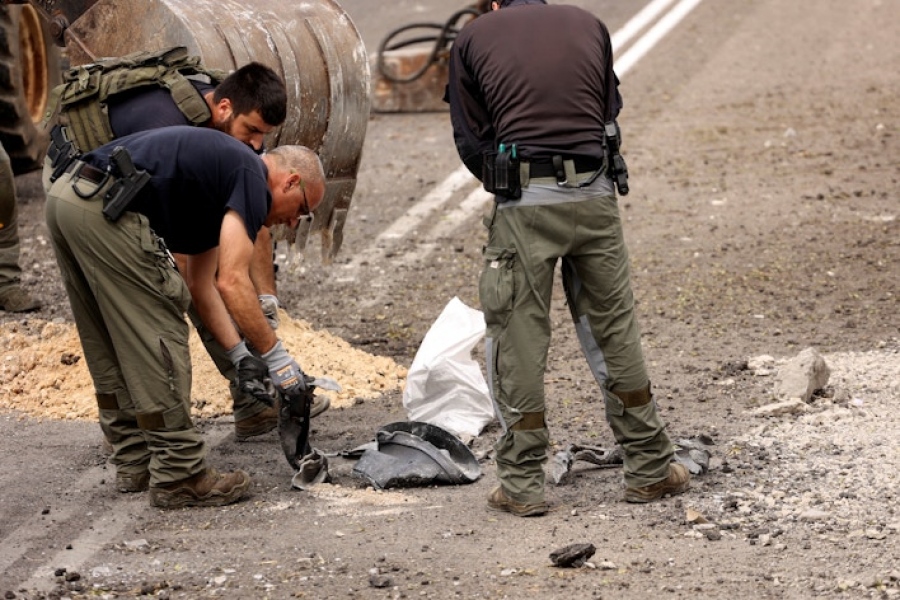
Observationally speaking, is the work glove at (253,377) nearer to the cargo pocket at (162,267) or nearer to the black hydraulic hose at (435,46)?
the cargo pocket at (162,267)

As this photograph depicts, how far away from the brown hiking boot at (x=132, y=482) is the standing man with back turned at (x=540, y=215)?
4.57ft

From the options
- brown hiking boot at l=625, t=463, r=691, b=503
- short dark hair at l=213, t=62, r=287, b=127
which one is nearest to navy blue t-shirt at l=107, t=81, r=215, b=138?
short dark hair at l=213, t=62, r=287, b=127

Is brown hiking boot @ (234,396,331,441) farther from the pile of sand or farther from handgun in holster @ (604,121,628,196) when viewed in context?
handgun in holster @ (604,121,628,196)

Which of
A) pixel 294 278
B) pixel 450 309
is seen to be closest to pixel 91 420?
pixel 450 309

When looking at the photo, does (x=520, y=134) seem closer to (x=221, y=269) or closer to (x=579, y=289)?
(x=579, y=289)

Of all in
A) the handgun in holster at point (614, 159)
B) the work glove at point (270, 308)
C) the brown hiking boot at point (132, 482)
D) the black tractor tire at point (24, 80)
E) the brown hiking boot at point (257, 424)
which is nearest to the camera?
the handgun in holster at point (614, 159)

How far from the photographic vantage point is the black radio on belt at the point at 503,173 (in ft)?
17.2

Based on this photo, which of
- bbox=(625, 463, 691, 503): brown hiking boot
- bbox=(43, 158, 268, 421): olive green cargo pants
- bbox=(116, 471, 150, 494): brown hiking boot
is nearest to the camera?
bbox=(625, 463, 691, 503): brown hiking boot

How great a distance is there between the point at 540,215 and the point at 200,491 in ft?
5.39

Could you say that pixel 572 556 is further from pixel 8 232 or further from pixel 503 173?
pixel 8 232

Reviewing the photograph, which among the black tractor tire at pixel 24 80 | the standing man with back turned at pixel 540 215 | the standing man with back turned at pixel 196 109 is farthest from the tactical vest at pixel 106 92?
the black tractor tire at pixel 24 80

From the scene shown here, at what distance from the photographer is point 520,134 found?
530 cm

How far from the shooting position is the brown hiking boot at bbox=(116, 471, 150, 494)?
19.2ft

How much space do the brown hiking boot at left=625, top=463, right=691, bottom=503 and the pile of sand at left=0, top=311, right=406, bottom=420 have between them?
1836 mm
